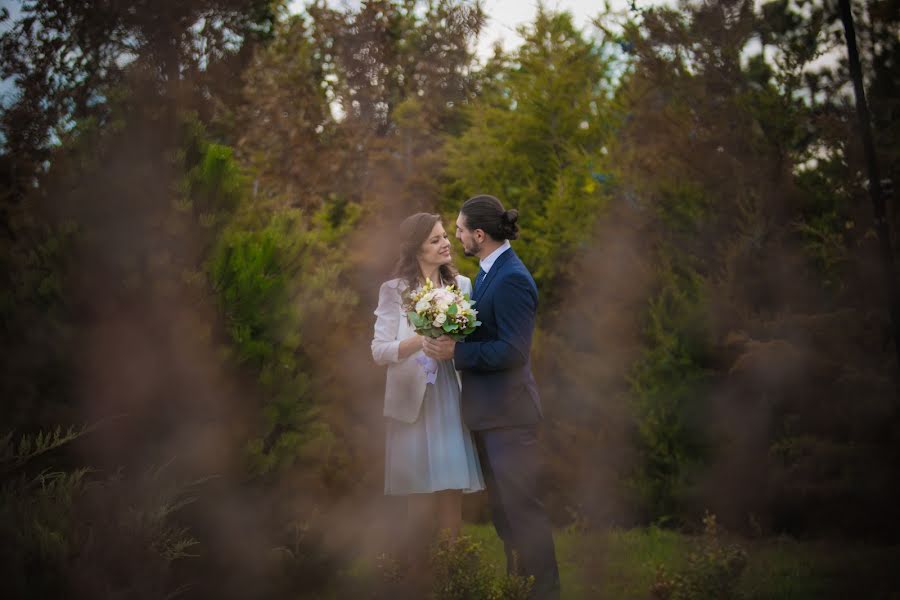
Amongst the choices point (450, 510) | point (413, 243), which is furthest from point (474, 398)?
point (413, 243)

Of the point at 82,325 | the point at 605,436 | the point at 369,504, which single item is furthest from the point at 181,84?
the point at 605,436

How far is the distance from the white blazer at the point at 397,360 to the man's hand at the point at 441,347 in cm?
26

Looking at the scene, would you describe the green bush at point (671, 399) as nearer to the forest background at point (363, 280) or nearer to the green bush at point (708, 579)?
the forest background at point (363, 280)

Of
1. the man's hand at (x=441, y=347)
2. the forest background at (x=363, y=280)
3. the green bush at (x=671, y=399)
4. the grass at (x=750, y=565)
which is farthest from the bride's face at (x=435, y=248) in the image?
the green bush at (x=671, y=399)

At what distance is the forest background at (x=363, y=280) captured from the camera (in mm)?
4102

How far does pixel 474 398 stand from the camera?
4.22 metres

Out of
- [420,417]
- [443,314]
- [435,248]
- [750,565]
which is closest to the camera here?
[443,314]

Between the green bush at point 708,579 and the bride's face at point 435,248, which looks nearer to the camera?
the green bush at point 708,579

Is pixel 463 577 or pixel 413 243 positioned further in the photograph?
pixel 413 243

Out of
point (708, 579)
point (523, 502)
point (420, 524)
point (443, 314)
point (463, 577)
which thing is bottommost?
point (708, 579)

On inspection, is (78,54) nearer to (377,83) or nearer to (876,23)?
(876,23)

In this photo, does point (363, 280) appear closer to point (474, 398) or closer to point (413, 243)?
point (413, 243)

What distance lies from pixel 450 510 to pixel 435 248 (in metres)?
1.49

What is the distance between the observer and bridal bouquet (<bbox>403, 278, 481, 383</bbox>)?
405 centimetres
